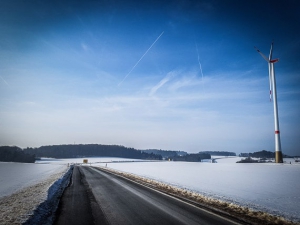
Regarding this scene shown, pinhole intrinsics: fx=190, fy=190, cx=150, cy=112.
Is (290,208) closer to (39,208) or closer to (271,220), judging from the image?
(271,220)

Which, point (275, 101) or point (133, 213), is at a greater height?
point (275, 101)

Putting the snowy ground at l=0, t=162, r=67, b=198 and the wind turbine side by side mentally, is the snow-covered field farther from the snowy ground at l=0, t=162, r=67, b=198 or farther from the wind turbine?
the wind turbine

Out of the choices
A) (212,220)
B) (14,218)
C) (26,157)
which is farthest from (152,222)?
(26,157)

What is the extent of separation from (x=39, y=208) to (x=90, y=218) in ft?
10.1

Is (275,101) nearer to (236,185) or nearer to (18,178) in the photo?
(236,185)

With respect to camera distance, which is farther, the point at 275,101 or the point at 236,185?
the point at 275,101

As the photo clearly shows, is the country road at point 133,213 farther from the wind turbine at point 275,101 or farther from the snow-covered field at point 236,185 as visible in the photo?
the wind turbine at point 275,101

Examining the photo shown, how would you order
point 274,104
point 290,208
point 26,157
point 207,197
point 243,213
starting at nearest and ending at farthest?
1. point 243,213
2. point 290,208
3. point 207,197
4. point 274,104
5. point 26,157

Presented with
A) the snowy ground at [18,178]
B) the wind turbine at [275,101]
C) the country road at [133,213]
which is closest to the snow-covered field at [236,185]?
the snowy ground at [18,178]

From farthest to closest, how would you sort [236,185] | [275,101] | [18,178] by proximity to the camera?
[275,101] < [18,178] < [236,185]

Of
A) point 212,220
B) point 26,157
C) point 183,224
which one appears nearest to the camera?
point 183,224

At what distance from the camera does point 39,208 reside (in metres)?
8.64

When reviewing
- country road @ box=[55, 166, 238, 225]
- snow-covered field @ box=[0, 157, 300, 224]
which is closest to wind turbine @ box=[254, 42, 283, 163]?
snow-covered field @ box=[0, 157, 300, 224]

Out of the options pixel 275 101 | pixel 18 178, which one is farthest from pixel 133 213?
pixel 275 101
